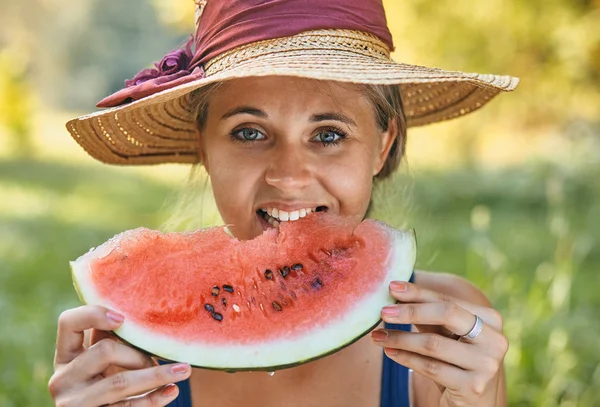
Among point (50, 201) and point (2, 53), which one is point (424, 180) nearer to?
point (50, 201)

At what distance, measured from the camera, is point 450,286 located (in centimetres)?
247

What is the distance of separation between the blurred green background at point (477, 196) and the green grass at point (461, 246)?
0.04 feet

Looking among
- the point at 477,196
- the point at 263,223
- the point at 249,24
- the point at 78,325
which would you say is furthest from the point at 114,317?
the point at 477,196

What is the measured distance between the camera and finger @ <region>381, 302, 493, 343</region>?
1535 millimetres

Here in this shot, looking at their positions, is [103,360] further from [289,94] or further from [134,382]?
[289,94]

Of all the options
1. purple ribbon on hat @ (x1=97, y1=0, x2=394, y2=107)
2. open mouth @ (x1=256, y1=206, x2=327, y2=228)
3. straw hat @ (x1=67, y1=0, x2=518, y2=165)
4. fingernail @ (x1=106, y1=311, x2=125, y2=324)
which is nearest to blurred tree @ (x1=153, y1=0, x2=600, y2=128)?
straw hat @ (x1=67, y1=0, x2=518, y2=165)

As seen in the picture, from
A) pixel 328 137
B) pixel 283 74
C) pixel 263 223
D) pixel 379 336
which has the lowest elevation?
pixel 379 336

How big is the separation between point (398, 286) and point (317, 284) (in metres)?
0.31

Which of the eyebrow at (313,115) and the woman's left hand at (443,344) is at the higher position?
the eyebrow at (313,115)

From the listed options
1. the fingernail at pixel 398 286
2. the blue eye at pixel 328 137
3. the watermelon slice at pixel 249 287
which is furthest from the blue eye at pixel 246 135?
the fingernail at pixel 398 286

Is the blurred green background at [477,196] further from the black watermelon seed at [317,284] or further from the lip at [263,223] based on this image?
the black watermelon seed at [317,284]

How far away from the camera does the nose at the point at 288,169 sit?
1.92m

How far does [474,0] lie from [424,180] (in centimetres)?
247

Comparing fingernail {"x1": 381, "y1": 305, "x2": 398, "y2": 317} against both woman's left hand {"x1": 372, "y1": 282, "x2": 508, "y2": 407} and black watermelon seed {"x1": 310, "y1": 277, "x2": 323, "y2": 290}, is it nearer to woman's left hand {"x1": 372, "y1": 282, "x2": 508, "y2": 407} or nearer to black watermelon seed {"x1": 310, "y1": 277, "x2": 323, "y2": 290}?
woman's left hand {"x1": 372, "y1": 282, "x2": 508, "y2": 407}
